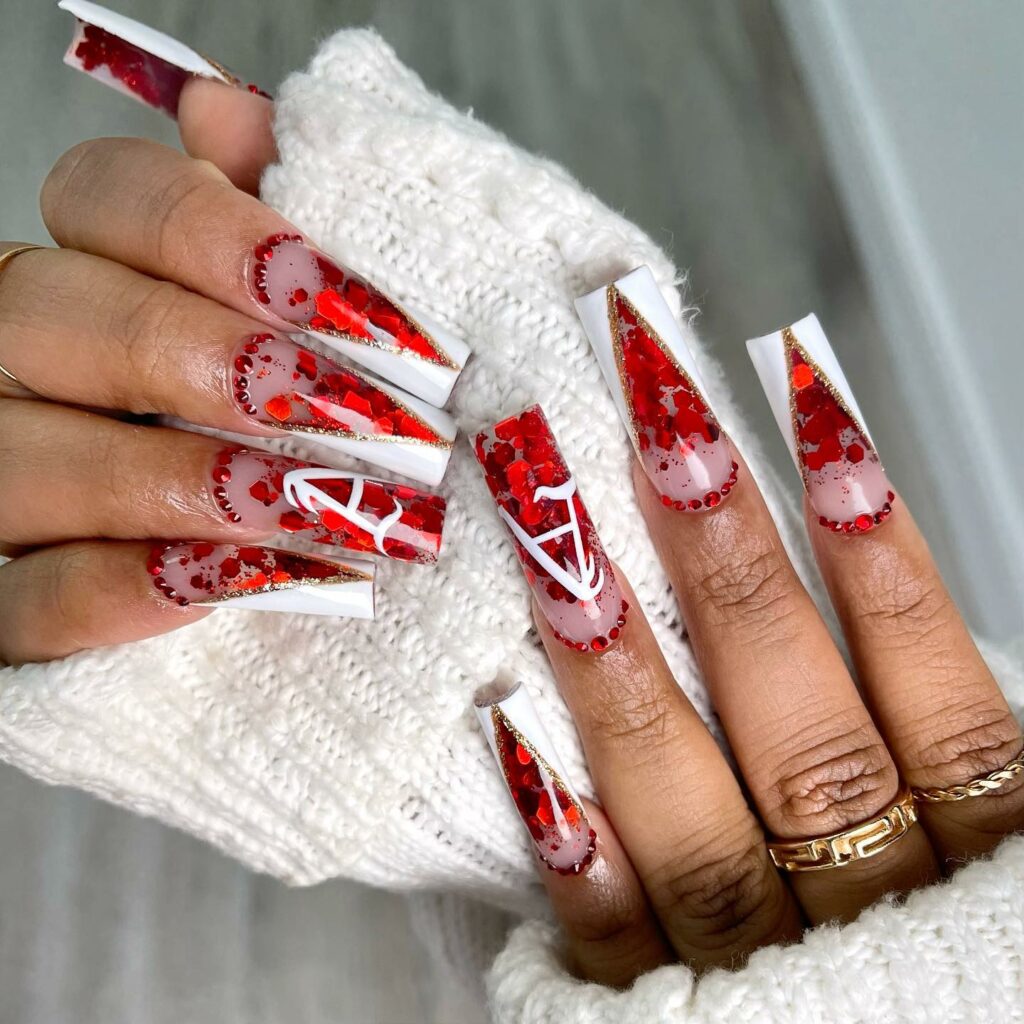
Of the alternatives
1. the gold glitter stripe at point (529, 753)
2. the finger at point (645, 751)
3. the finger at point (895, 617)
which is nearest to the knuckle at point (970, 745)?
the finger at point (895, 617)

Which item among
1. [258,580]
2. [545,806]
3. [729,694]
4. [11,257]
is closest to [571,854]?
[545,806]

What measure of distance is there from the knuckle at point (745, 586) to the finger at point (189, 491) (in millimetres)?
170

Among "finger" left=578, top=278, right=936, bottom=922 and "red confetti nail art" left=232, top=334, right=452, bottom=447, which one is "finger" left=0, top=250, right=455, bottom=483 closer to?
"red confetti nail art" left=232, top=334, right=452, bottom=447

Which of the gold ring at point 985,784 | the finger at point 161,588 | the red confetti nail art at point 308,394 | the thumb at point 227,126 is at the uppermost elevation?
the thumb at point 227,126

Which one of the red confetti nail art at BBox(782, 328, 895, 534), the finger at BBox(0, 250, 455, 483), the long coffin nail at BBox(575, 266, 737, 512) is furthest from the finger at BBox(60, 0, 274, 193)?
the red confetti nail art at BBox(782, 328, 895, 534)

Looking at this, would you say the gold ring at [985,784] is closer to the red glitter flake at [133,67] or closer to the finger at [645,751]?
the finger at [645,751]

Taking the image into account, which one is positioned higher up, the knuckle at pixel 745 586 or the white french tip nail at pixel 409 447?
the white french tip nail at pixel 409 447

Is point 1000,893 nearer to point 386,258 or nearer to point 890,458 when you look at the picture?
point 890,458

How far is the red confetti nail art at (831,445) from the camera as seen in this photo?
506 millimetres

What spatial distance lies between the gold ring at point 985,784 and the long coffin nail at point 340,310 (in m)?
0.40

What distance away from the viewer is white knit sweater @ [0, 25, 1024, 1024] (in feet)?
1.66

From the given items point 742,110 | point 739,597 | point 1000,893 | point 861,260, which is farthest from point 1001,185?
point 1000,893

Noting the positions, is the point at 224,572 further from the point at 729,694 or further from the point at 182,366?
the point at 729,694

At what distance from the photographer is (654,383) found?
1.63 feet
